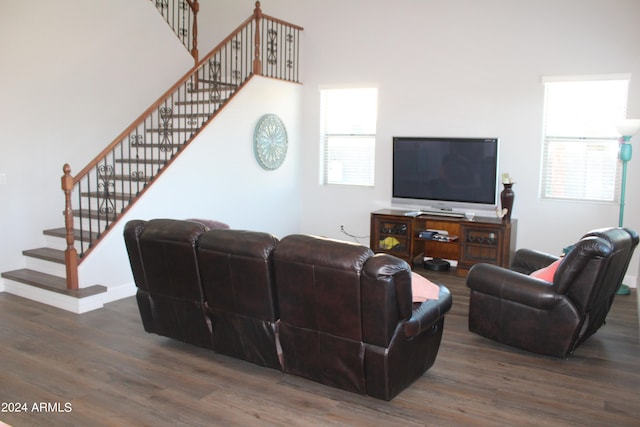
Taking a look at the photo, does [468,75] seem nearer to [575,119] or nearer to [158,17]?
[575,119]

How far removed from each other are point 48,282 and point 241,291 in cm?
282

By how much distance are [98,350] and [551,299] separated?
3.36 m

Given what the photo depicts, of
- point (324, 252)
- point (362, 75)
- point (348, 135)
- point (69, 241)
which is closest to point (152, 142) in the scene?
point (69, 241)

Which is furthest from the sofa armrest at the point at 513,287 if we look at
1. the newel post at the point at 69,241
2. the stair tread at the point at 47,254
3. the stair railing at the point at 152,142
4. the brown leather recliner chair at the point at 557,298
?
the stair tread at the point at 47,254

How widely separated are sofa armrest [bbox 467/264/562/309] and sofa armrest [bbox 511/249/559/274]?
2.78ft

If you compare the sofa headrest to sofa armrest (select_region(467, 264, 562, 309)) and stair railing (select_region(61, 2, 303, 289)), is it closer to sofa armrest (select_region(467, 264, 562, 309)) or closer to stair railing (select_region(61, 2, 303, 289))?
sofa armrest (select_region(467, 264, 562, 309))

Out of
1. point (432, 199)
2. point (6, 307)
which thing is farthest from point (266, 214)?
point (6, 307)

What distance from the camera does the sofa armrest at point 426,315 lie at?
3299 millimetres

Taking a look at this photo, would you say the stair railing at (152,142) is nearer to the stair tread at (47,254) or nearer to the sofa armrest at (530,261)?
the stair tread at (47,254)

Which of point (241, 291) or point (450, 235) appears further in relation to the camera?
point (450, 235)

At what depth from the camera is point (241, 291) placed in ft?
12.1

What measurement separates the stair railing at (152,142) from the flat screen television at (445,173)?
2.13 m

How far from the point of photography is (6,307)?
17.3 ft

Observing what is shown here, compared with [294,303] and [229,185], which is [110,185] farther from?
[294,303]
